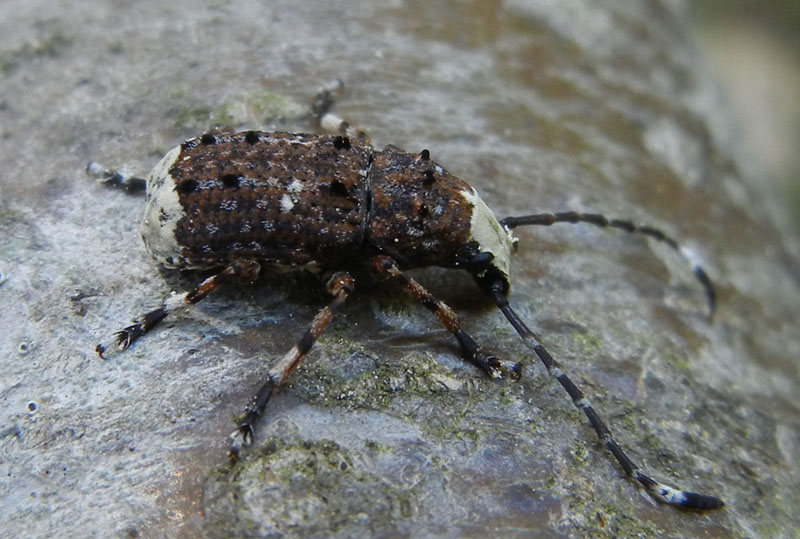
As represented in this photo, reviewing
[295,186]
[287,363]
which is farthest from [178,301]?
[295,186]

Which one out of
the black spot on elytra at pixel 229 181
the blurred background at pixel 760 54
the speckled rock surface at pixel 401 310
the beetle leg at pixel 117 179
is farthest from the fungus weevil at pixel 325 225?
the blurred background at pixel 760 54

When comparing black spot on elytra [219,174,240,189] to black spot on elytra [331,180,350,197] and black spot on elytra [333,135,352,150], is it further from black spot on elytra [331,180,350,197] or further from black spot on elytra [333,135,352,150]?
black spot on elytra [333,135,352,150]

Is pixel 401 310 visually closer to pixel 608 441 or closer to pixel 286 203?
pixel 286 203

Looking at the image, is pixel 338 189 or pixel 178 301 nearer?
pixel 178 301

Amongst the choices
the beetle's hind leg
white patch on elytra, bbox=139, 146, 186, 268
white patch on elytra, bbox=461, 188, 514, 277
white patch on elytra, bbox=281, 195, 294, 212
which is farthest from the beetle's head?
white patch on elytra, bbox=139, 146, 186, 268

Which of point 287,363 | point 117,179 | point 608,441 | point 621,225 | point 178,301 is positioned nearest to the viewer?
point 287,363

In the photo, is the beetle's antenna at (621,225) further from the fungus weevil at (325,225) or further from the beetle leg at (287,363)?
the beetle leg at (287,363)
